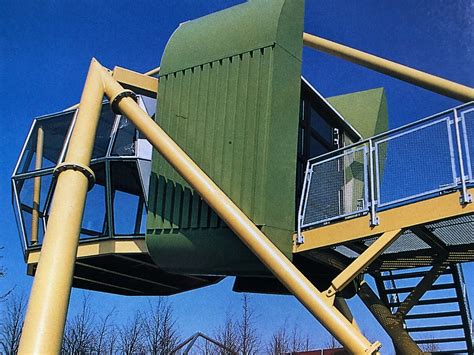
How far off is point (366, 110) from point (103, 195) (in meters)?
9.37

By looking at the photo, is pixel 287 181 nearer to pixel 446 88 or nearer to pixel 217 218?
pixel 217 218

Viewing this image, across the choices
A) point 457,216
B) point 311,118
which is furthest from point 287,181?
point 311,118

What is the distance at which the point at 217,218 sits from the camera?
456 inches

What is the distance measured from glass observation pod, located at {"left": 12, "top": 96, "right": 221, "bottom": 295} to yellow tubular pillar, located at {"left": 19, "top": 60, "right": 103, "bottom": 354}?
2921mm

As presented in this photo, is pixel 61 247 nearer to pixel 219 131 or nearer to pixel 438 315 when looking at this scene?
pixel 219 131

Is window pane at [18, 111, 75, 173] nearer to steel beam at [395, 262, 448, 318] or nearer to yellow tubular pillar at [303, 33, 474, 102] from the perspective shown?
yellow tubular pillar at [303, 33, 474, 102]

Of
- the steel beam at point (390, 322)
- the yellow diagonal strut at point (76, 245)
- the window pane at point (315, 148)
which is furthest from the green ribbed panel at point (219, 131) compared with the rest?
the steel beam at point (390, 322)

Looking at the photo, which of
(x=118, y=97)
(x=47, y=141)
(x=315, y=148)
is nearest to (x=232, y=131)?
(x=118, y=97)

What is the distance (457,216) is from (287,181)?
3.34 meters

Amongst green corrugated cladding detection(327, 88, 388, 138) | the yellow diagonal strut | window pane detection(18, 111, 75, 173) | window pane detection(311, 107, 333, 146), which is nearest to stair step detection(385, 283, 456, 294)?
window pane detection(311, 107, 333, 146)

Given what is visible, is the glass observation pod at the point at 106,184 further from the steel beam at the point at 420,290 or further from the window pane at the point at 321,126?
the steel beam at the point at 420,290

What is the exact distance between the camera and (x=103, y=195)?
1484cm

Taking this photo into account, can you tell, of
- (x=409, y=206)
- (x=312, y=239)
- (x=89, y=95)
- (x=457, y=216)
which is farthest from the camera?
(x=89, y=95)

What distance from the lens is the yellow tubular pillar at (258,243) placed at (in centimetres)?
917
